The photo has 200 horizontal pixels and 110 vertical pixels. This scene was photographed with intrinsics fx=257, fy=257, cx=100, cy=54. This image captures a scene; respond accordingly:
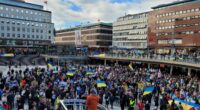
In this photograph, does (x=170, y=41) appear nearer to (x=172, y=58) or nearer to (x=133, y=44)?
(x=133, y=44)

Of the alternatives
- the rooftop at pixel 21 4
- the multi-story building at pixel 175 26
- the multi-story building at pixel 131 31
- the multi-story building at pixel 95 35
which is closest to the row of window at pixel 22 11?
the rooftop at pixel 21 4

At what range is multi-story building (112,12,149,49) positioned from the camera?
103 m

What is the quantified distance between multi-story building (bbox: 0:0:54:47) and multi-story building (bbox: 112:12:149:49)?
31.1 metres

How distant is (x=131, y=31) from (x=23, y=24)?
1769 inches

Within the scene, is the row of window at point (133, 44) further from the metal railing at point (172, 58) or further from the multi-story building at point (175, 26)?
the metal railing at point (172, 58)

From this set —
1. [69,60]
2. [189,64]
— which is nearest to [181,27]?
[69,60]

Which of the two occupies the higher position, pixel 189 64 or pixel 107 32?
pixel 107 32

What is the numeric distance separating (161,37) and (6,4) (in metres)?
58.0

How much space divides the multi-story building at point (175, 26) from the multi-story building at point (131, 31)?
1205cm

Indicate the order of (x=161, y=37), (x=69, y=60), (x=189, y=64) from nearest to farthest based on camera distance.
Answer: (x=189, y=64), (x=69, y=60), (x=161, y=37)

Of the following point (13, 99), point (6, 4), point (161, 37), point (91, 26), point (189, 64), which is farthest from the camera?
point (91, 26)

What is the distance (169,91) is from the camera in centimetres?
2342

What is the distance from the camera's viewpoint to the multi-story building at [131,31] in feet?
339

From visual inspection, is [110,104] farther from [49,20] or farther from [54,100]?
[49,20]
